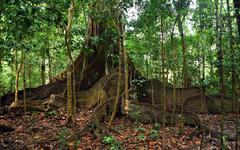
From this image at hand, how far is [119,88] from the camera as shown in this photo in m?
9.73

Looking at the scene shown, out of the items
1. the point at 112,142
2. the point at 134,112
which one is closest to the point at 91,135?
the point at 112,142

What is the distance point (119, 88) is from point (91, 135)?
1488mm

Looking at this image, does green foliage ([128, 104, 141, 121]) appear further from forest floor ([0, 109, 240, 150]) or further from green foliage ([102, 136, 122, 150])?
green foliage ([102, 136, 122, 150])

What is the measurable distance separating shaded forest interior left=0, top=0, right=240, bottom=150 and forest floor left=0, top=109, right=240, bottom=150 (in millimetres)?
28

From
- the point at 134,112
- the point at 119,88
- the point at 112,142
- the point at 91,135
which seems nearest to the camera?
the point at 112,142

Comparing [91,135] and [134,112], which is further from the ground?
[134,112]

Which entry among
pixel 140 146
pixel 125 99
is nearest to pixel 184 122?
pixel 125 99

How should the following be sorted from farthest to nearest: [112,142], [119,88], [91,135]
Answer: [119,88], [91,135], [112,142]

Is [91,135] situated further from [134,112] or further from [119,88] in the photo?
[134,112]

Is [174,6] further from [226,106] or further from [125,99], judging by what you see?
[226,106]

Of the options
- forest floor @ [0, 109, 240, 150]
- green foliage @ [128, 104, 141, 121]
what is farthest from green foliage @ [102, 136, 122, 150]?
green foliage @ [128, 104, 141, 121]

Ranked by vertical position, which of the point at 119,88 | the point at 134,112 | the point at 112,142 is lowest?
the point at 112,142

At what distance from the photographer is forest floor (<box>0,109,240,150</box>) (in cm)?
862

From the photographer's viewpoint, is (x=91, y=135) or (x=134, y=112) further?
(x=134, y=112)
